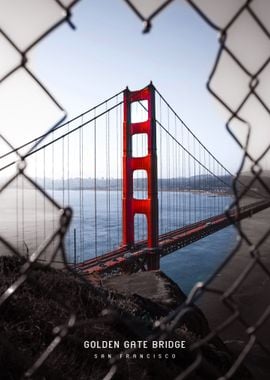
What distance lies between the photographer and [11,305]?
237cm

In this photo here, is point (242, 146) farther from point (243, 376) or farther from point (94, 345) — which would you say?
point (243, 376)

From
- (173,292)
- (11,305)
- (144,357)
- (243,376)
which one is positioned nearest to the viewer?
(11,305)

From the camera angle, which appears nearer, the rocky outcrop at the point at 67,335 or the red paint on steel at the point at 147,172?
the rocky outcrop at the point at 67,335

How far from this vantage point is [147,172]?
13.7 m

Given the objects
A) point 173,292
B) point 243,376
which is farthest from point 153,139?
point 243,376

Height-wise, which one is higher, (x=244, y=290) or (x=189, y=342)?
(x=189, y=342)

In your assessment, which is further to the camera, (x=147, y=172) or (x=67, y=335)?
(x=147, y=172)

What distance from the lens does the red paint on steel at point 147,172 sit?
43.1 ft

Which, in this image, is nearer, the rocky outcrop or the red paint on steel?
the rocky outcrop

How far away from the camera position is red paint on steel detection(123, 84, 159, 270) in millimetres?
13133

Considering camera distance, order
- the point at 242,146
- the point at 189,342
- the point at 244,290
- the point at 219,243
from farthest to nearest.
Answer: the point at 219,243 < the point at 244,290 < the point at 189,342 < the point at 242,146

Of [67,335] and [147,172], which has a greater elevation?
[147,172]

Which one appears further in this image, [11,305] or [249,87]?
[11,305]

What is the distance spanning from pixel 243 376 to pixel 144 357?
197 cm
